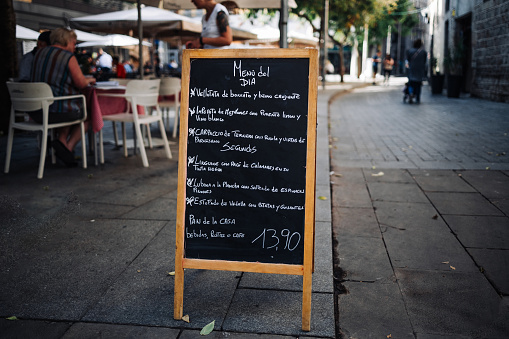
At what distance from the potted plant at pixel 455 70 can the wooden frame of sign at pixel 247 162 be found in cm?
1555

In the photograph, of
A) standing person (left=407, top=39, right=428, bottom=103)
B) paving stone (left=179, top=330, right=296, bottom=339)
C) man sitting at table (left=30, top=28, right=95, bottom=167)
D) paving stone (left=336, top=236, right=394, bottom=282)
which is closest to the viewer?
paving stone (left=179, top=330, right=296, bottom=339)

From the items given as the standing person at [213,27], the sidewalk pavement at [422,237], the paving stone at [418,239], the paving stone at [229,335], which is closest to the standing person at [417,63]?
the sidewalk pavement at [422,237]

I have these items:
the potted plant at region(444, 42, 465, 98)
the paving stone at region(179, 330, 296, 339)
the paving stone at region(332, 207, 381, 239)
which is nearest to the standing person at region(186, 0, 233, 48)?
the paving stone at region(332, 207, 381, 239)

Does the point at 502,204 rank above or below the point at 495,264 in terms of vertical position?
above

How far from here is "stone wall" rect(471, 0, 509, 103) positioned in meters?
13.6

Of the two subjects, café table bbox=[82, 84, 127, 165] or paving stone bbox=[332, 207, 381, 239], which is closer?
paving stone bbox=[332, 207, 381, 239]

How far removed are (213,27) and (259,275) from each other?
381 cm

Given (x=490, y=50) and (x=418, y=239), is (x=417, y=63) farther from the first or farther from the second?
(x=418, y=239)

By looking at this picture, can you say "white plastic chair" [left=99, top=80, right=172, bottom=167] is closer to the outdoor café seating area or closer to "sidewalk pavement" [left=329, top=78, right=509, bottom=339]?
the outdoor café seating area

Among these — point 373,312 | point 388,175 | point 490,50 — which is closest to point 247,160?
point 373,312

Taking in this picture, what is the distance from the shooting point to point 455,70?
1717cm

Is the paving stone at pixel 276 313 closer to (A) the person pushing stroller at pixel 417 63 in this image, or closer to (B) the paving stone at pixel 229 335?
(B) the paving stone at pixel 229 335

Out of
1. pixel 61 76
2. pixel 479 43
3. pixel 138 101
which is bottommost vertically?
pixel 138 101

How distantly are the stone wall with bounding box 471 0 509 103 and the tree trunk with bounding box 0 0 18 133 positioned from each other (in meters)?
12.1
